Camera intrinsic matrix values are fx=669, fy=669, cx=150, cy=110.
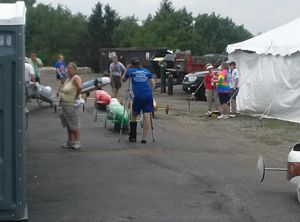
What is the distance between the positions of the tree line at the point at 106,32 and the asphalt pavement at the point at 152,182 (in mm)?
45473

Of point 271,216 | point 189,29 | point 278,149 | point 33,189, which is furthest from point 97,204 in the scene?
point 189,29

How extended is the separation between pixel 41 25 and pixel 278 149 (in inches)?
2775

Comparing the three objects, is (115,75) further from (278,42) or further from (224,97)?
(278,42)

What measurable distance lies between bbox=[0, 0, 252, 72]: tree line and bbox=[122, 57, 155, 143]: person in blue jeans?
44778mm

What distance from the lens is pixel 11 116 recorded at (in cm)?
595

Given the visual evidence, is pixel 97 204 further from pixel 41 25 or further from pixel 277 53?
pixel 41 25

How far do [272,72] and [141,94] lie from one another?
23.6ft

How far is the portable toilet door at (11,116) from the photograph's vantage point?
232 inches

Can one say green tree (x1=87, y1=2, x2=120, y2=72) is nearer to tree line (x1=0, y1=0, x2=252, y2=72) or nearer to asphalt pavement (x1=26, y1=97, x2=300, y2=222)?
tree line (x1=0, y1=0, x2=252, y2=72)

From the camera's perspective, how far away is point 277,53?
62.0 feet

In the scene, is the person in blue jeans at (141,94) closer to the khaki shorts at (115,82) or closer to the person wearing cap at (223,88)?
the person wearing cap at (223,88)

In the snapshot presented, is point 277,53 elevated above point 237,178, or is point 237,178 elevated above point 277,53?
point 277,53

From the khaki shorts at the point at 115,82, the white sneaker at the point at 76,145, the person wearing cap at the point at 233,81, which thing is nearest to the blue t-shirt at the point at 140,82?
the white sneaker at the point at 76,145

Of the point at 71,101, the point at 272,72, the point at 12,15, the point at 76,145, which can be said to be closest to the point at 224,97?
the point at 272,72
